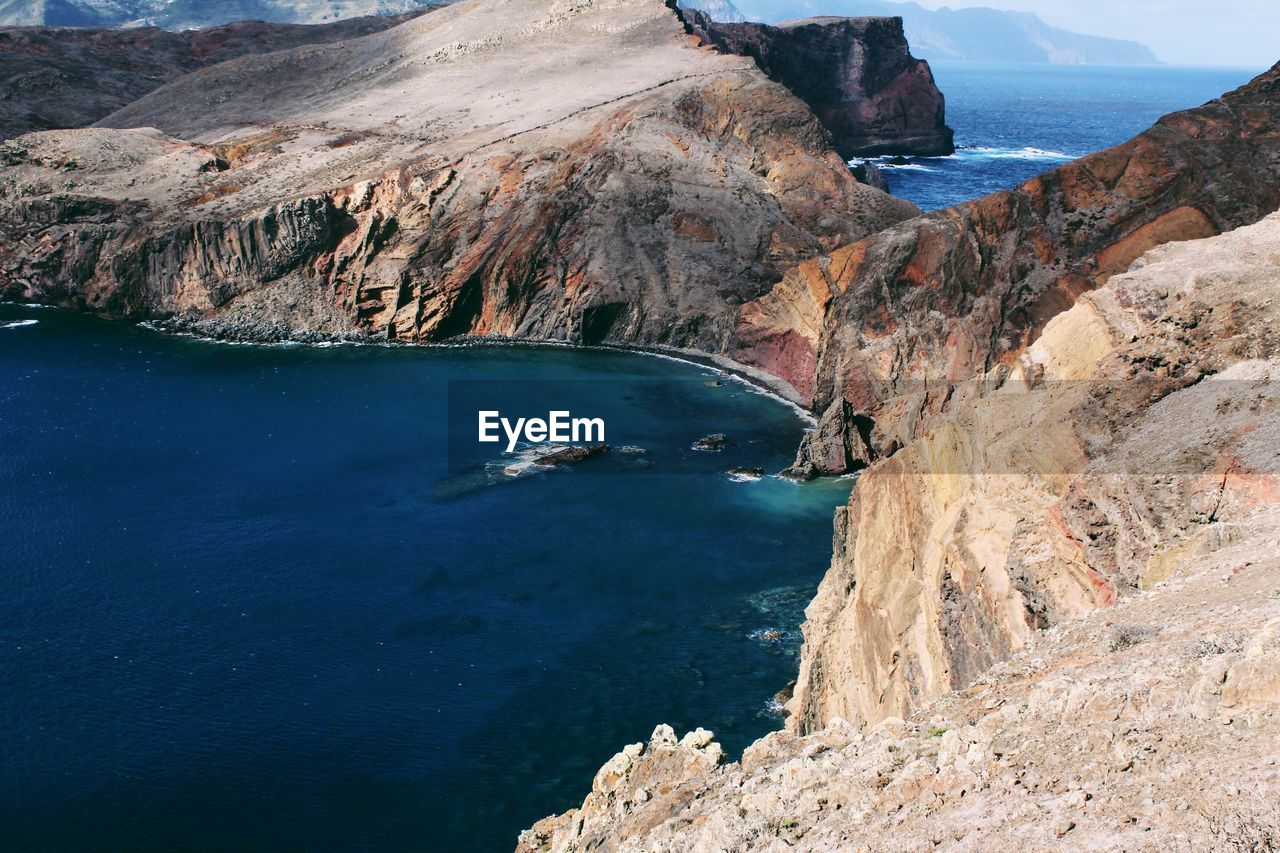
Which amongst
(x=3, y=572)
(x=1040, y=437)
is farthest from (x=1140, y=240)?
(x=3, y=572)

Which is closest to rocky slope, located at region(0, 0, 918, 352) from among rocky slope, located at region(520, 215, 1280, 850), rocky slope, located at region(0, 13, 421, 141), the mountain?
rocky slope, located at region(0, 13, 421, 141)

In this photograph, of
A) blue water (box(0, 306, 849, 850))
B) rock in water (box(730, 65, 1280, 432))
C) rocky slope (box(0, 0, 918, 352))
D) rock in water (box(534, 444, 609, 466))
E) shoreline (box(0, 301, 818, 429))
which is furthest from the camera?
rocky slope (box(0, 0, 918, 352))

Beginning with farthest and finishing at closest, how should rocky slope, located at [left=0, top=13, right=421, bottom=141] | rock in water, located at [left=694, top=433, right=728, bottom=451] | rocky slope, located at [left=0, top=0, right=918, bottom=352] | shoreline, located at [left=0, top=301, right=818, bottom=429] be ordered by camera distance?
rocky slope, located at [left=0, top=13, right=421, bottom=141], rocky slope, located at [left=0, top=0, right=918, bottom=352], shoreline, located at [left=0, top=301, right=818, bottom=429], rock in water, located at [left=694, top=433, right=728, bottom=451]

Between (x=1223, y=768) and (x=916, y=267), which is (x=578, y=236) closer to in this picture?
(x=916, y=267)

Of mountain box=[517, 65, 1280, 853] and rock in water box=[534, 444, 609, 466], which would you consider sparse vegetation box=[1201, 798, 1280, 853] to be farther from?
rock in water box=[534, 444, 609, 466]

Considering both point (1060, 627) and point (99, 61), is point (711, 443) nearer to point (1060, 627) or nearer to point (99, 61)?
point (1060, 627)

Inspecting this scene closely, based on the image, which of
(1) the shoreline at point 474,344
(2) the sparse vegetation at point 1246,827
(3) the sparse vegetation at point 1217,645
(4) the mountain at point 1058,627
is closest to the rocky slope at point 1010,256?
(1) the shoreline at point 474,344

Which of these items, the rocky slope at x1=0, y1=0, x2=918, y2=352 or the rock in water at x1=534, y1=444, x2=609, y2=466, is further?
the rocky slope at x1=0, y1=0, x2=918, y2=352
